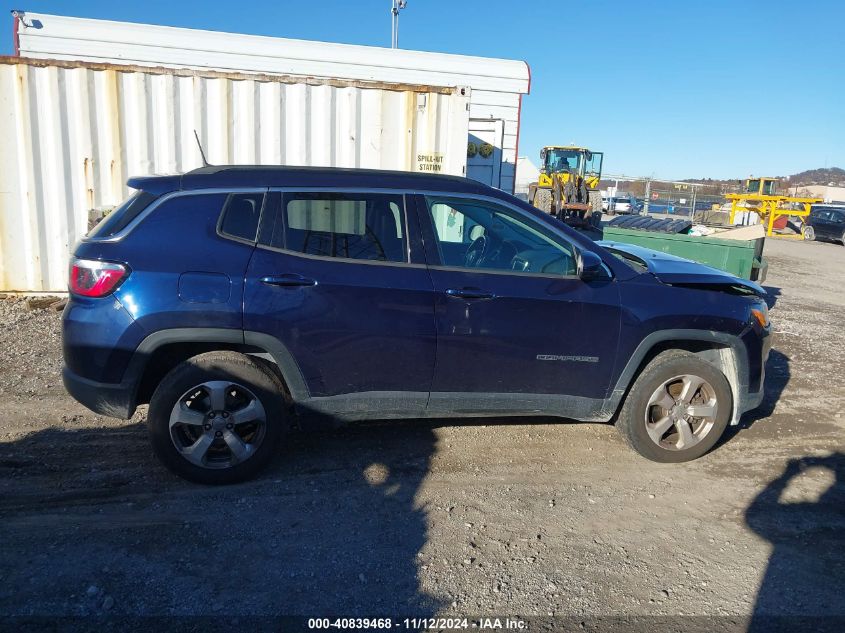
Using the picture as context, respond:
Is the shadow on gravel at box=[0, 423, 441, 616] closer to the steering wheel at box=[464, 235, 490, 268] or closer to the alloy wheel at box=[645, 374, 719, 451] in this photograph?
the steering wheel at box=[464, 235, 490, 268]

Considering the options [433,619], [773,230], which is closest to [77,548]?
[433,619]

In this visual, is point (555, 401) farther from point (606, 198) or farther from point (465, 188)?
point (606, 198)

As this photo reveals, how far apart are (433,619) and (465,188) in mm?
2461

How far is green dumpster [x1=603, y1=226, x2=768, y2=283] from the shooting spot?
8203mm

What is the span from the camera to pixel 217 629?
100 inches

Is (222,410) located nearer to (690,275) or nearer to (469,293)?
(469,293)

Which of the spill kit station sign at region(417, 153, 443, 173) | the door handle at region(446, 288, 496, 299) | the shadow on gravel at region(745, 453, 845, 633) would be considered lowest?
the shadow on gravel at region(745, 453, 845, 633)

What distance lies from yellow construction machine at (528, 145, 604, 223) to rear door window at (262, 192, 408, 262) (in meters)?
15.9

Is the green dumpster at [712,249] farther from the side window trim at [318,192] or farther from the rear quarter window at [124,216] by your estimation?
the rear quarter window at [124,216]

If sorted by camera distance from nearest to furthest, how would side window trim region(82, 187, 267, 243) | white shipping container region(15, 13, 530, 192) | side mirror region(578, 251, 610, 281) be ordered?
1. side window trim region(82, 187, 267, 243)
2. side mirror region(578, 251, 610, 281)
3. white shipping container region(15, 13, 530, 192)

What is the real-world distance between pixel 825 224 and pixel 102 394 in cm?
2971

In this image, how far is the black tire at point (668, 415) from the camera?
13.3 feet

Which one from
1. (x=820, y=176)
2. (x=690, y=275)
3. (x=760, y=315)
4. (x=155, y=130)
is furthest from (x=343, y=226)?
(x=820, y=176)

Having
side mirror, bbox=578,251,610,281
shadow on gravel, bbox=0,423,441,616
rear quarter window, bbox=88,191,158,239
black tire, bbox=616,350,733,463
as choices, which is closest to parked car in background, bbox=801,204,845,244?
black tire, bbox=616,350,733,463
